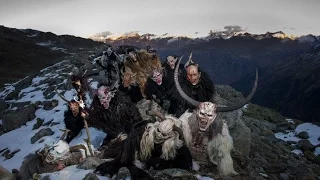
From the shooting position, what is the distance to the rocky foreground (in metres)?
6.57

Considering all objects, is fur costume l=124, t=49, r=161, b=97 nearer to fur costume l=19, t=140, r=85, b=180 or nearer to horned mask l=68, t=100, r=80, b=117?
horned mask l=68, t=100, r=80, b=117

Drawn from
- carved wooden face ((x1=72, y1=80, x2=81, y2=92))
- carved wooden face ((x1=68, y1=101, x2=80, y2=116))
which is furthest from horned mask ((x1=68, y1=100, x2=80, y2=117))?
carved wooden face ((x1=72, y1=80, x2=81, y2=92))

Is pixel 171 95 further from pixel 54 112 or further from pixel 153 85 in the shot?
pixel 54 112

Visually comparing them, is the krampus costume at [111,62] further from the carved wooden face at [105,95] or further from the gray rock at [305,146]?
the gray rock at [305,146]

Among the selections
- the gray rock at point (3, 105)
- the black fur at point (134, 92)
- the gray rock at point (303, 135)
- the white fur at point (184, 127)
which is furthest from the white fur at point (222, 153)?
the gray rock at point (3, 105)

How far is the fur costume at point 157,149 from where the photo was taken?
6.02 meters

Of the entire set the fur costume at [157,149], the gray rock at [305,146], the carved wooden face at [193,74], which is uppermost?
the carved wooden face at [193,74]

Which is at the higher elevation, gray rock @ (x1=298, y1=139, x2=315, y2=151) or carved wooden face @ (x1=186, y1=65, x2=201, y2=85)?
carved wooden face @ (x1=186, y1=65, x2=201, y2=85)

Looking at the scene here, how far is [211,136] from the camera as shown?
247 inches

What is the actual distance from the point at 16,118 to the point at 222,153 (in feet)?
48.4

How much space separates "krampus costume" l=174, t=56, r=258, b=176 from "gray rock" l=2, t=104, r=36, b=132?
13812mm

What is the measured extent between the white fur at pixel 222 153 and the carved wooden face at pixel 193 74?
1887mm

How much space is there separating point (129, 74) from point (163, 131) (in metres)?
5.62

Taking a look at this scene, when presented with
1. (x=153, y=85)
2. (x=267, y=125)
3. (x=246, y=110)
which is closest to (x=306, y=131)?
(x=267, y=125)
